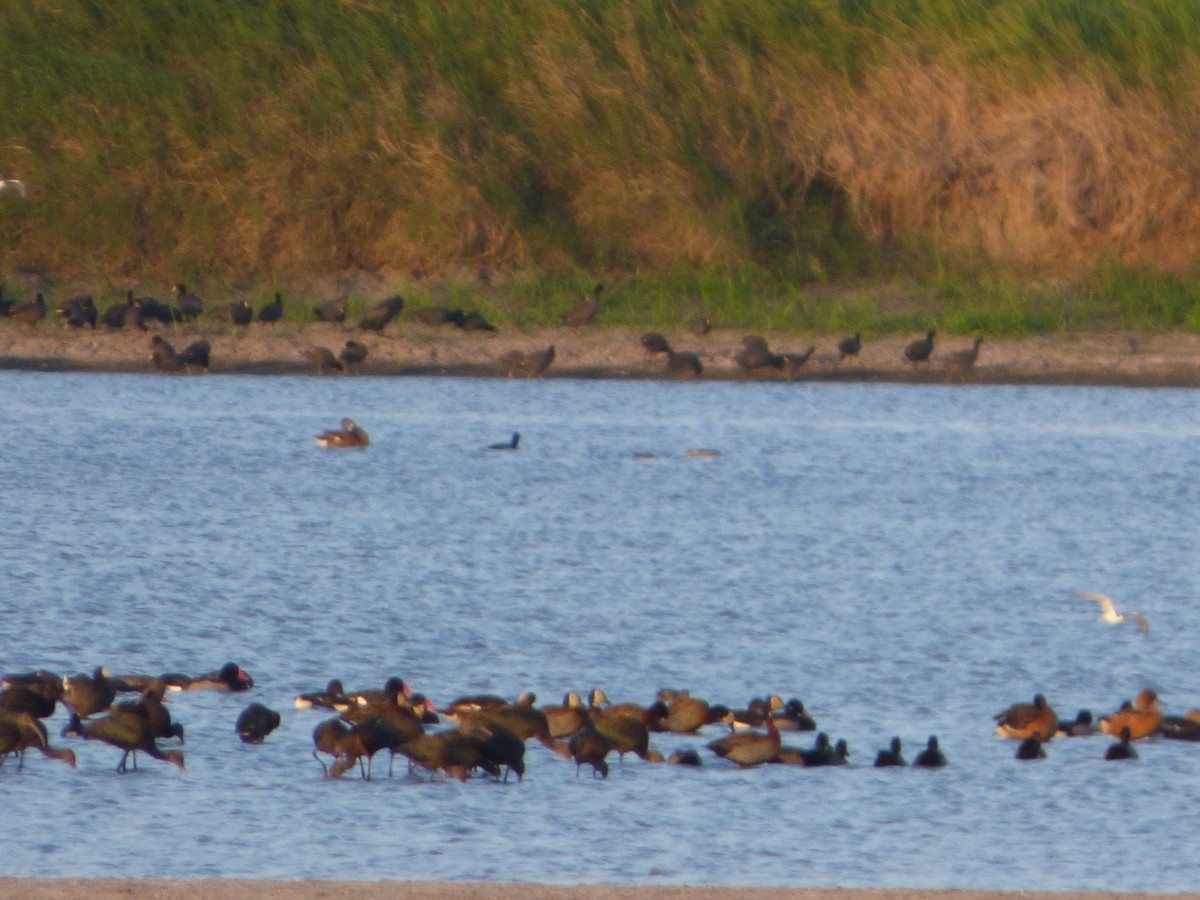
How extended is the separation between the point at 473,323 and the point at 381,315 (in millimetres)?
771

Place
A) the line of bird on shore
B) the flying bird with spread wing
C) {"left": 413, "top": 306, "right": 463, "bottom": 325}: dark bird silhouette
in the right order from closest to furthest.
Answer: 1. the line of bird on shore
2. the flying bird with spread wing
3. {"left": 413, "top": 306, "right": 463, "bottom": 325}: dark bird silhouette

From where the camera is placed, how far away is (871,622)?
1026 cm

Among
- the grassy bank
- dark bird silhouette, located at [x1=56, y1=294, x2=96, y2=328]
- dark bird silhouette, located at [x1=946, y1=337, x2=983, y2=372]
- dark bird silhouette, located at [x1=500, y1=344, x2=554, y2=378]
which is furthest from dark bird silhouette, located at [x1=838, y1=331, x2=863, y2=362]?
dark bird silhouette, located at [x1=56, y1=294, x2=96, y2=328]

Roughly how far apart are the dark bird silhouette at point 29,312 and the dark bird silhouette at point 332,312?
2.28 meters

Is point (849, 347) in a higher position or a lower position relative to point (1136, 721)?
higher

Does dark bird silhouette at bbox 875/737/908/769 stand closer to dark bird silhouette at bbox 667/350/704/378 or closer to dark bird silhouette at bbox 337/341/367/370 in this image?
dark bird silhouette at bbox 667/350/704/378

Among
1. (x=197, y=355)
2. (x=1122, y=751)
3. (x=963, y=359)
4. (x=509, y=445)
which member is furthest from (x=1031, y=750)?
(x=197, y=355)

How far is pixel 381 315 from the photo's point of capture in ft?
64.2

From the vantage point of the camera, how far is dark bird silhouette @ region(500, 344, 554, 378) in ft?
62.2

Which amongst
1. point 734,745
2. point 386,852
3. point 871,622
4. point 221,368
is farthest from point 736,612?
point 221,368

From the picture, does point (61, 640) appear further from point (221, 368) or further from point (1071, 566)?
point (221, 368)

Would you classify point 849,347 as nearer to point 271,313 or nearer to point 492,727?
point 271,313

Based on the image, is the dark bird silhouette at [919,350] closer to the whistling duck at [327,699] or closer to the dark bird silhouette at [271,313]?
the dark bird silhouette at [271,313]

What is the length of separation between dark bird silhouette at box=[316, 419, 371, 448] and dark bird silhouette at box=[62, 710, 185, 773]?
7.76m
